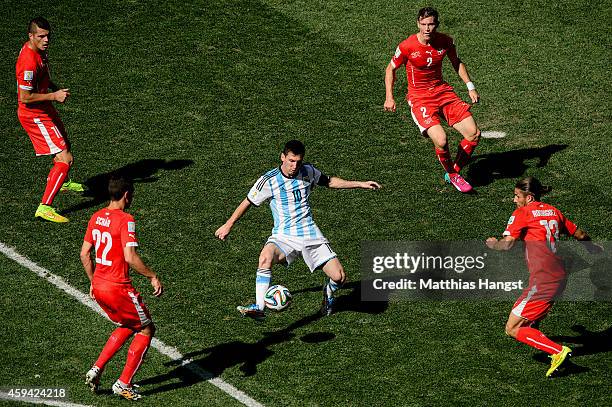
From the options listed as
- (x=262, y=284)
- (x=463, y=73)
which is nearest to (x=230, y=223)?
(x=262, y=284)

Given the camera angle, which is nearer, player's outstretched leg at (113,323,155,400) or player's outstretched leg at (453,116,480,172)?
player's outstretched leg at (113,323,155,400)

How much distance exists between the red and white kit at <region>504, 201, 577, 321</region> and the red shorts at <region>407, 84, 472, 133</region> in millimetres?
4614

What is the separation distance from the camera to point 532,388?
1089 centimetres

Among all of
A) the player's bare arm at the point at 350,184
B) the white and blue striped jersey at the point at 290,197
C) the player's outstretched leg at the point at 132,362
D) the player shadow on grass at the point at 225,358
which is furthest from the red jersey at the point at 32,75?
the player's outstretched leg at the point at 132,362

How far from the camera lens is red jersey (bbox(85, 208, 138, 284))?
1020 cm

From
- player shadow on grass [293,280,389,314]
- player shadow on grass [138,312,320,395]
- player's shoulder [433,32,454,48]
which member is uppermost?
player's shoulder [433,32,454,48]

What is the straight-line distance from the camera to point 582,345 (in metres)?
11.8

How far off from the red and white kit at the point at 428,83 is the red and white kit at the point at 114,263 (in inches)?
260

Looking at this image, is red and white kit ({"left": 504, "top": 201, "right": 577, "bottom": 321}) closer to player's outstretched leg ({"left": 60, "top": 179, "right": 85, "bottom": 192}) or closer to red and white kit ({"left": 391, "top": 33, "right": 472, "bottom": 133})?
red and white kit ({"left": 391, "top": 33, "right": 472, "bottom": 133})

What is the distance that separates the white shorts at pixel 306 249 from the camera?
39.9 ft

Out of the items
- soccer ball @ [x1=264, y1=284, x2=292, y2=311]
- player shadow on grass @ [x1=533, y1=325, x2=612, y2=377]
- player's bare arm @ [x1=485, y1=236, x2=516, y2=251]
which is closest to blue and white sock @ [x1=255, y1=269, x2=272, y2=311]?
soccer ball @ [x1=264, y1=284, x2=292, y2=311]

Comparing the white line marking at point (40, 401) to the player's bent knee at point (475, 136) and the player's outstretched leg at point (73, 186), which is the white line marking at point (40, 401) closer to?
the player's outstretched leg at point (73, 186)

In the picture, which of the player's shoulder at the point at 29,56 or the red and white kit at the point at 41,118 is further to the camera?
the red and white kit at the point at 41,118

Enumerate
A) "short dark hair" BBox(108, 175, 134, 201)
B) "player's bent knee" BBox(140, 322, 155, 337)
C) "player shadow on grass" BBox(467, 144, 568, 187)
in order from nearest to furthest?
"short dark hair" BBox(108, 175, 134, 201) → "player's bent knee" BBox(140, 322, 155, 337) → "player shadow on grass" BBox(467, 144, 568, 187)
